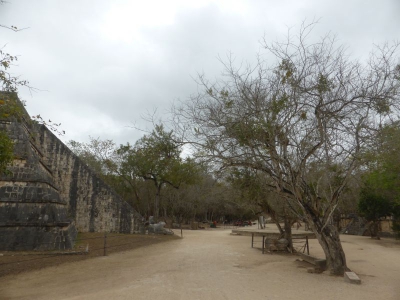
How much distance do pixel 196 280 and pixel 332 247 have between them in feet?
12.0

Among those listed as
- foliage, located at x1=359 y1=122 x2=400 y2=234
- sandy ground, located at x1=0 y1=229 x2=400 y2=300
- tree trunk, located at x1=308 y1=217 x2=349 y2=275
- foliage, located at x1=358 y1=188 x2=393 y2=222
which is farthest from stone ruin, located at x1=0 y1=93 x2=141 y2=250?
Answer: foliage, located at x1=358 y1=188 x2=393 y2=222

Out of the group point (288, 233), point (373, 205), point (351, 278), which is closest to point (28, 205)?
point (288, 233)

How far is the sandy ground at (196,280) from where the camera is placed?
20.4ft

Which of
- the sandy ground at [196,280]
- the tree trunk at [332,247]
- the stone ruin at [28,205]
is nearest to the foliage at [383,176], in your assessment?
the tree trunk at [332,247]

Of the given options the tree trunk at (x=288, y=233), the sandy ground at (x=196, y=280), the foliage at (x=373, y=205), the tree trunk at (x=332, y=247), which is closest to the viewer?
the sandy ground at (x=196, y=280)

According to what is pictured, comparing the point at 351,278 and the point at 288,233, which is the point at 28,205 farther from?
the point at 351,278

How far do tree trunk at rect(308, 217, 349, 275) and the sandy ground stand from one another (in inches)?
15.2

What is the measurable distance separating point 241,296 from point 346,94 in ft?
18.6

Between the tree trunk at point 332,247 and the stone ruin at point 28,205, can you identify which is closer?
the tree trunk at point 332,247

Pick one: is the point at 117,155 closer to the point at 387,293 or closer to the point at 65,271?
the point at 65,271

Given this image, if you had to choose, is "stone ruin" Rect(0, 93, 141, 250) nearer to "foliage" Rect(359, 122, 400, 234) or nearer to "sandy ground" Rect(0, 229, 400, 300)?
"sandy ground" Rect(0, 229, 400, 300)

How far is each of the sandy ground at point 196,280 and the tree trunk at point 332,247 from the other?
39 centimetres

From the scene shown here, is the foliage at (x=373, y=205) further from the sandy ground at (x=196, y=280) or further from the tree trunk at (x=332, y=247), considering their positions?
the tree trunk at (x=332, y=247)

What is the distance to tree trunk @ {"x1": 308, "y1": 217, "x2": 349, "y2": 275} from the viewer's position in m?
8.20
